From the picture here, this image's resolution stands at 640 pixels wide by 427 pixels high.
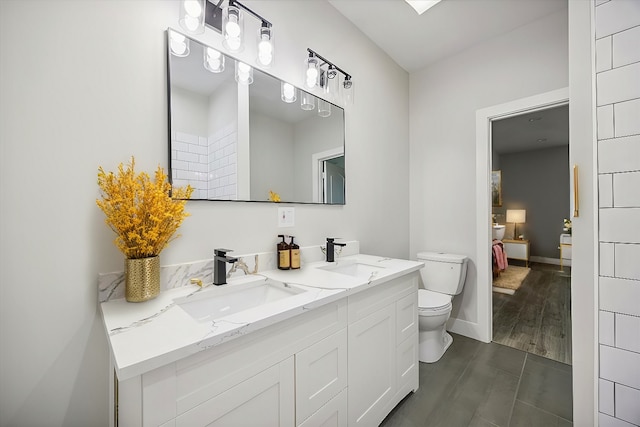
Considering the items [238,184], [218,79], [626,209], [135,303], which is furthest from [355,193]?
[135,303]

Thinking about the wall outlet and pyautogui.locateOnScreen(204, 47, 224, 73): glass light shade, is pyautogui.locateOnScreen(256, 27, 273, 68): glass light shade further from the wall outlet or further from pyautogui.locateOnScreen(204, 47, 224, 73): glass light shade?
the wall outlet

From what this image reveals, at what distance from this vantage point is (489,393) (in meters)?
1.70

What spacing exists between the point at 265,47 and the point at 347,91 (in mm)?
764

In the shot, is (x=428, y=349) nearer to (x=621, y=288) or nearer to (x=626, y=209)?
(x=621, y=288)

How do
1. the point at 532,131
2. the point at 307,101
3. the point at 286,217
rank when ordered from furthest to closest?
1. the point at 532,131
2. the point at 307,101
3. the point at 286,217

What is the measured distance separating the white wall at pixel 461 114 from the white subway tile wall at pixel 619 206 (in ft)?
3.57

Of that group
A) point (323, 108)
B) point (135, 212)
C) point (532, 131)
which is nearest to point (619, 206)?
point (323, 108)

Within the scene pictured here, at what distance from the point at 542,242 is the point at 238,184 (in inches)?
284

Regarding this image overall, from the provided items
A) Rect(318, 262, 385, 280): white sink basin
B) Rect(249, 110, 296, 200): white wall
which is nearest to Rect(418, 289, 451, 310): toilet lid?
Rect(318, 262, 385, 280): white sink basin

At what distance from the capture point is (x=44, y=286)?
2.93 ft

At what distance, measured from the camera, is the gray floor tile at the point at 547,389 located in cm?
158

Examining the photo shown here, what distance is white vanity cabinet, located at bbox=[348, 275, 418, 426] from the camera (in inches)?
A: 48.6

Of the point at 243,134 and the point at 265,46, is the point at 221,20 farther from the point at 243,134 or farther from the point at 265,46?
the point at 243,134

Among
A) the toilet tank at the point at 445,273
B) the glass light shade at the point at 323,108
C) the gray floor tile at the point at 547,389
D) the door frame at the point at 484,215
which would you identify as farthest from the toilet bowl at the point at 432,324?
the glass light shade at the point at 323,108
